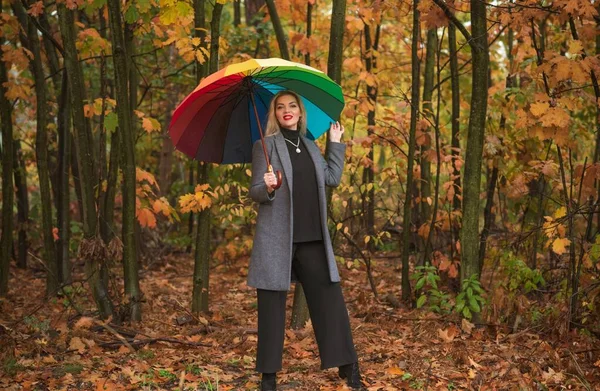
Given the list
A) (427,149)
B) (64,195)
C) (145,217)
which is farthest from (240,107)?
(64,195)

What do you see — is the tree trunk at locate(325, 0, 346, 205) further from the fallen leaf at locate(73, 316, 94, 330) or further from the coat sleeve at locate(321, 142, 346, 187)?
the fallen leaf at locate(73, 316, 94, 330)

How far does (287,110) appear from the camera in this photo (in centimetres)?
476

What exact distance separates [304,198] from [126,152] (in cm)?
243

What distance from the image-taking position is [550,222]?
19.2ft

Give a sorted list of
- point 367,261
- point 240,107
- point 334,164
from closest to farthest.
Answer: point 334,164, point 240,107, point 367,261

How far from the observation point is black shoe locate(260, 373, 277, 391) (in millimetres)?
4723

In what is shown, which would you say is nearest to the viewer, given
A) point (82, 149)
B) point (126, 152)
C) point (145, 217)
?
point (82, 149)

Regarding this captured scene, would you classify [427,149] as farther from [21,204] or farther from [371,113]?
[21,204]

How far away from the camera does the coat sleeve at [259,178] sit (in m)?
4.55

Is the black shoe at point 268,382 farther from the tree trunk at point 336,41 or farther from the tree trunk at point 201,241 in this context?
the tree trunk at point 336,41

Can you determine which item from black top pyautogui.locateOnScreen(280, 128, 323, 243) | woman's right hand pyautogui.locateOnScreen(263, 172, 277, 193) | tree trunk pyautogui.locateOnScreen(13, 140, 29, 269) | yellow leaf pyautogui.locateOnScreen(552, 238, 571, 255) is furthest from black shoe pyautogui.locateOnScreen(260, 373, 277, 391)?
tree trunk pyautogui.locateOnScreen(13, 140, 29, 269)

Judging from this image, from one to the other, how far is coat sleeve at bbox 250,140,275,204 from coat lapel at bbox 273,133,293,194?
11cm

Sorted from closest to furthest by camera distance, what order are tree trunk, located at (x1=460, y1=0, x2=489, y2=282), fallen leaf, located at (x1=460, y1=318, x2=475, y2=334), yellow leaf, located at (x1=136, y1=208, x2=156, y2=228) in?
tree trunk, located at (x1=460, y1=0, x2=489, y2=282) → fallen leaf, located at (x1=460, y1=318, x2=475, y2=334) → yellow leaf, located at (x1=136, y1=208, x2=156, y2=228)

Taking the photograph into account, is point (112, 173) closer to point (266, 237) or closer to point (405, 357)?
point (266, 237)
